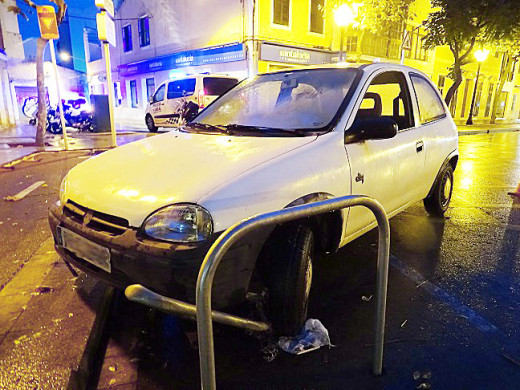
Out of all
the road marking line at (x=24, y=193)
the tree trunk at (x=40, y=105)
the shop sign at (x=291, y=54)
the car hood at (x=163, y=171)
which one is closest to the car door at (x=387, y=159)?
the car hood at (x=163, y=171)

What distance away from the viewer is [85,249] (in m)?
2.14

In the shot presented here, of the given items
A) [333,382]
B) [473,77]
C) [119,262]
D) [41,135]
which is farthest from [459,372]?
[473,77]

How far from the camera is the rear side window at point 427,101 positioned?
377 centimetres

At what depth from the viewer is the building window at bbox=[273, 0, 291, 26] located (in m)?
17.2

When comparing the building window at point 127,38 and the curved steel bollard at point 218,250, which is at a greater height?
the building window at point 127,38

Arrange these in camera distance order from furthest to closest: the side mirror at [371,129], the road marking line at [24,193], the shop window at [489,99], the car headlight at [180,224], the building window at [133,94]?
1. the shop window at [489,99]
2. the building window at [133,94]
3. the road marking line at [24,193]
4. the side mirror at [371,129]
5. the car headlight at [180,224]

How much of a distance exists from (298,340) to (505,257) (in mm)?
2446

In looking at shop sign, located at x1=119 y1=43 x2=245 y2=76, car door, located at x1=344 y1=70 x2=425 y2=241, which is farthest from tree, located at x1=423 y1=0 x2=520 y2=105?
car door, located at x1=344 y1=70 x2=425 y2=241

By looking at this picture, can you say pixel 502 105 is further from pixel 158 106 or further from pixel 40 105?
pixel 40 105

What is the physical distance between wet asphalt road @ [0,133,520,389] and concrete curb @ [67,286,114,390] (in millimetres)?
95

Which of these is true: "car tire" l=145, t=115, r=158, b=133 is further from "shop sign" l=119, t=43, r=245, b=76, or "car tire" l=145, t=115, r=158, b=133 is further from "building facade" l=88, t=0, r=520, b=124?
"shop sign" l=119, t=43, r=245, b=76

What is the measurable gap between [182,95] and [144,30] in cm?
1293

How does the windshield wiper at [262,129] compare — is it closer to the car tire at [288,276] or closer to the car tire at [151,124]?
the car tire at [288,276]

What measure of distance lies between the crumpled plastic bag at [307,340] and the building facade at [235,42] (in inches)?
553
